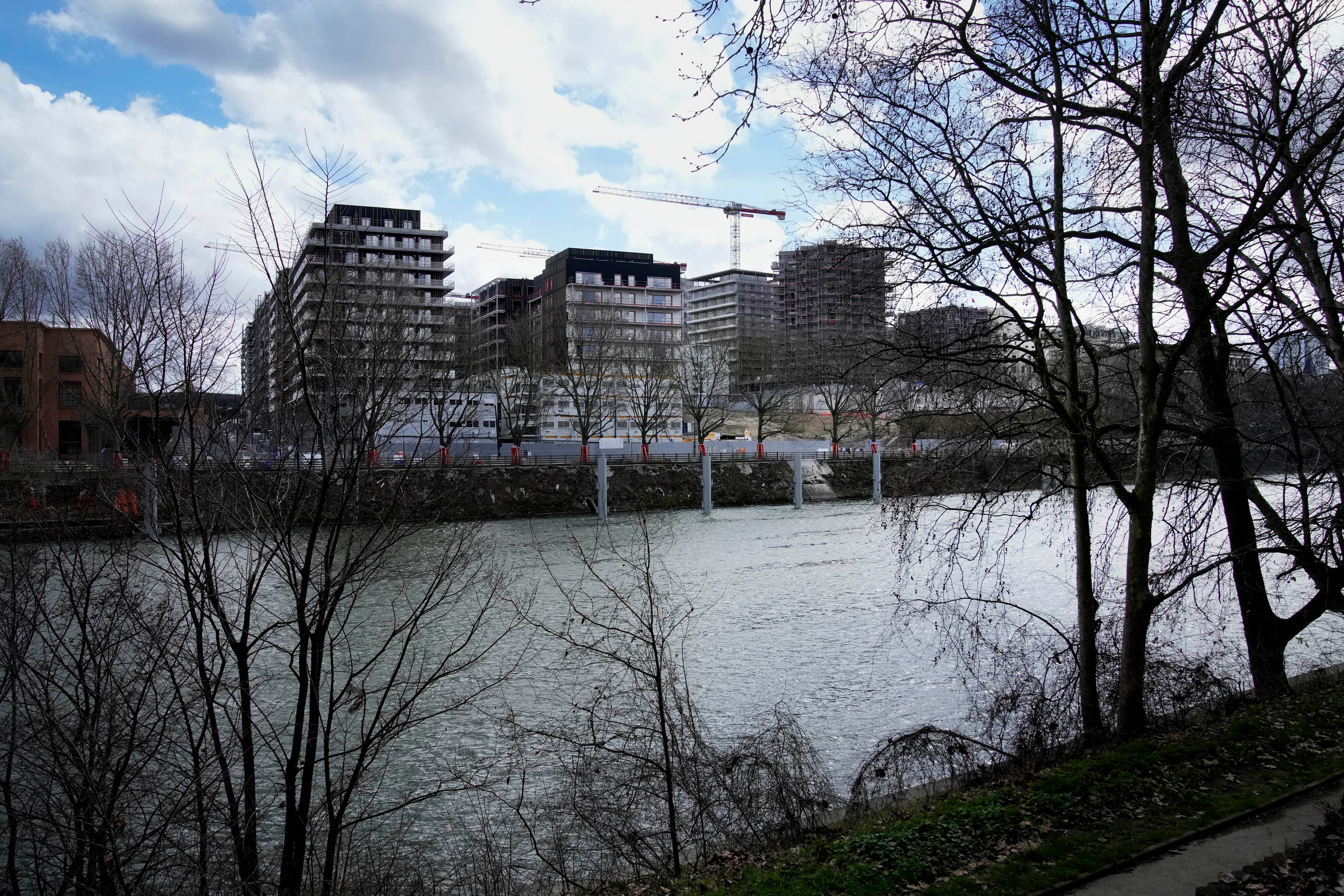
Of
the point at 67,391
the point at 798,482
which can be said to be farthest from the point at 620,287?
the point at 67,391

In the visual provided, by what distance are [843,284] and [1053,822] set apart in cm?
479

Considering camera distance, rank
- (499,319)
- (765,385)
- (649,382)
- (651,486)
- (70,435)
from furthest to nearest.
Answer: (499,319), (765,385), (649,382), (651,486), (70,435)

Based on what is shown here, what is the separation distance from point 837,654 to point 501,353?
52404 millimetres

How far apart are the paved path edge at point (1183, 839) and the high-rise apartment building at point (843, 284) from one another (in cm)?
472

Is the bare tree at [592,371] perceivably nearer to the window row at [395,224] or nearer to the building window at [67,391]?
the window row at [395,224]

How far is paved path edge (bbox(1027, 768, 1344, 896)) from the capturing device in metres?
5.24

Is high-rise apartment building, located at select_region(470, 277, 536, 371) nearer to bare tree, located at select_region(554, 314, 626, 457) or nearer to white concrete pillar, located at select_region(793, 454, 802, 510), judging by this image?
bare tree, located at select_region(554, 314, 626, 457)

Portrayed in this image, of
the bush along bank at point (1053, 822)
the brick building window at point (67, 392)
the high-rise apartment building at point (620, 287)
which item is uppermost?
the high-rise apartment building at point (620, 287)

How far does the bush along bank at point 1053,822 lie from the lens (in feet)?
18.4

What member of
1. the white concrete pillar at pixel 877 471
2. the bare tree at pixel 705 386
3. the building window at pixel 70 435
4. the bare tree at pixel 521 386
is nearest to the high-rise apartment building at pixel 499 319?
the bare tree at pixel 521 386

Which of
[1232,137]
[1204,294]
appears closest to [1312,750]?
[1204,294]

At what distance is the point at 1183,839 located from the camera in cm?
575

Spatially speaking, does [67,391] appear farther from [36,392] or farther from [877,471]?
[877,471]

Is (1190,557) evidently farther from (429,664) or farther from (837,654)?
(429,664)
